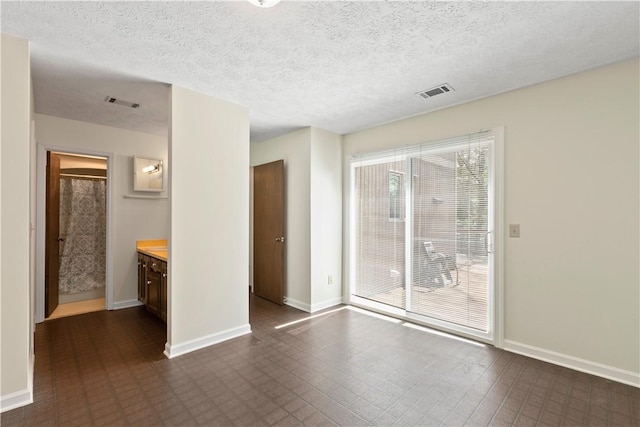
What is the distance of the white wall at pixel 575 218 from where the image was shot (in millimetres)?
2398

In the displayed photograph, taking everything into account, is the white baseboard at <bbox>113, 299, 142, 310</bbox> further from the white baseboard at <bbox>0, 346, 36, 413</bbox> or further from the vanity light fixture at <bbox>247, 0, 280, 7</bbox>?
the vanity light fixture at <bbox>247, 0, 280, 7</bbox>

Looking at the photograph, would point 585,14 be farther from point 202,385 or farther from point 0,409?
point 0,409

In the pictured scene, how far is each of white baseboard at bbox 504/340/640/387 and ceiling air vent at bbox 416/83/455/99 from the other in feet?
8.30

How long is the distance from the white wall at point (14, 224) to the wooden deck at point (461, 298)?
3.64 m

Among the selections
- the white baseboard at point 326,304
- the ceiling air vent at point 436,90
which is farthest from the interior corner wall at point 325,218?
the ceiling air vent at point 436,90

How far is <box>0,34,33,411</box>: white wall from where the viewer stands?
2.09 meters

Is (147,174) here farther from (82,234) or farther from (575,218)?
(575,218)

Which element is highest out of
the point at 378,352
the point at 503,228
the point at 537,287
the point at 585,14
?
the point at 585,14

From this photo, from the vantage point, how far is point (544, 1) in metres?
1.74

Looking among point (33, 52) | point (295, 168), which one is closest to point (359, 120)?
point (295, 168)

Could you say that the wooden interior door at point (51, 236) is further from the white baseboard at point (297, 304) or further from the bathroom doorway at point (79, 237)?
the white baseboard at point (297, 304)

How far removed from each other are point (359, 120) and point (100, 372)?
146 inches

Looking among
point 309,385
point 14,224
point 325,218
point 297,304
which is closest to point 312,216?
point 325,218

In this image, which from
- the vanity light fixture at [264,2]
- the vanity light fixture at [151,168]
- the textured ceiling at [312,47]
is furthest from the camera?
the vanity light fixture at [151,168]
